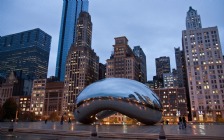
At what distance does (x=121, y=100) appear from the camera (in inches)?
913

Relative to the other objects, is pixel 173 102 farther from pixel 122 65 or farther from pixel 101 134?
pixel 101 134

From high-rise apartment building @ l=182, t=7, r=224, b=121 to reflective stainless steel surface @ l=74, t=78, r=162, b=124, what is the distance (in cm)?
9558

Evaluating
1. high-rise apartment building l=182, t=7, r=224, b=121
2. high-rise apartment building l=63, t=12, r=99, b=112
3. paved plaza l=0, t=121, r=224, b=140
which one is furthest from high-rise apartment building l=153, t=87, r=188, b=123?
paved plaza l=0, t=121, r=224, b=140

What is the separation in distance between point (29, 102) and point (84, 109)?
520 feet

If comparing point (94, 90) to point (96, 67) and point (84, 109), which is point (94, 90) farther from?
point (96, 67)

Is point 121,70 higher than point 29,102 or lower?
higher

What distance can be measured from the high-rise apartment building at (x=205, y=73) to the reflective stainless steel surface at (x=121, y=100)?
314 ft

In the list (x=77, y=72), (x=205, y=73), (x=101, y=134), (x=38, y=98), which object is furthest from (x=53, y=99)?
(x=101, y=134)

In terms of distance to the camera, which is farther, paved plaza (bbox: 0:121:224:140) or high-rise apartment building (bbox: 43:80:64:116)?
high-rise apartment building (bbox: 43:80:64:116)

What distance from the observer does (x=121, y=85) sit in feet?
Answer: 80.7

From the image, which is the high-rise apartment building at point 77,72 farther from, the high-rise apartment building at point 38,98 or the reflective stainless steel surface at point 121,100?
the reflective stainless steel surface at point 121,100

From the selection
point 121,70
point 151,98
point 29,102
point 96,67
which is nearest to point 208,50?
point 121,70

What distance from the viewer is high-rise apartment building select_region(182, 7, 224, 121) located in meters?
111

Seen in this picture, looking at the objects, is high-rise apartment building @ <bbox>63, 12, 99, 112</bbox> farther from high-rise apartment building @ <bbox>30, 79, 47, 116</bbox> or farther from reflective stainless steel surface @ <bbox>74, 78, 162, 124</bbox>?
reflective stainless steel surface @ <bbox>74, 78, 162, 124</bbox>
